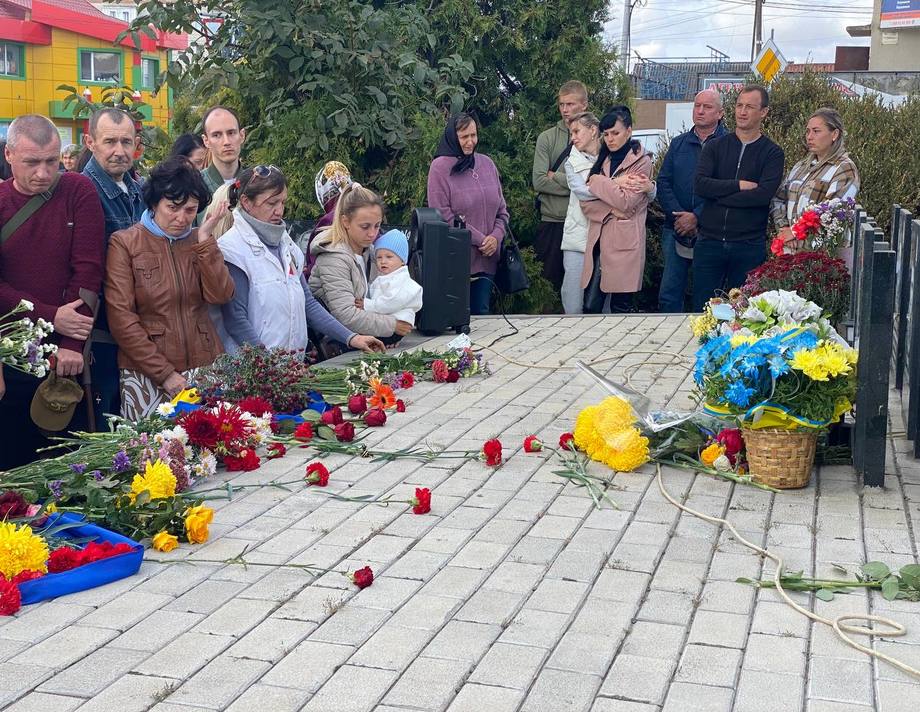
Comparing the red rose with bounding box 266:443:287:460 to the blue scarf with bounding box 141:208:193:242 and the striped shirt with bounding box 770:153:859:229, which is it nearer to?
the blue scarf with bounding box 141:208:193:242

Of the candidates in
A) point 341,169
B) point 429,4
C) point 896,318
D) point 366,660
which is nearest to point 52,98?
point 429,4

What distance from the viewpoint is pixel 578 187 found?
10000 millimetres

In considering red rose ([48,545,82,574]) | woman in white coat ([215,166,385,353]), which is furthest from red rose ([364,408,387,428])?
red rose ([48,545,82,574])

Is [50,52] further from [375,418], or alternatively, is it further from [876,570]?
[876,570]

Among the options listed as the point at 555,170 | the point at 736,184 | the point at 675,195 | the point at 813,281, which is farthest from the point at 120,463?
the point at 675,195

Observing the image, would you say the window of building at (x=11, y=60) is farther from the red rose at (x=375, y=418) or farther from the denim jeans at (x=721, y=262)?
the red rose at (x=375, y=418)

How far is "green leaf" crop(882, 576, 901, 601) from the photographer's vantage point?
3.85 meters

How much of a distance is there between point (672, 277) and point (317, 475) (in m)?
6.25

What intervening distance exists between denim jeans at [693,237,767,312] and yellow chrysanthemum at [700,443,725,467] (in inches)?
172

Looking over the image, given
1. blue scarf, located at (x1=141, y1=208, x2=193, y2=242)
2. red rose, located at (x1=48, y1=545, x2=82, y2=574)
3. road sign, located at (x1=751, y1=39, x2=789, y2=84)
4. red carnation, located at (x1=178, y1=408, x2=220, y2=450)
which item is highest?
road sign, located at (x1=751, y1=39, x2=789, y2=84)

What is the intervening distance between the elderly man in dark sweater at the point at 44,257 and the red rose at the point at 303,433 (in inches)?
42.0

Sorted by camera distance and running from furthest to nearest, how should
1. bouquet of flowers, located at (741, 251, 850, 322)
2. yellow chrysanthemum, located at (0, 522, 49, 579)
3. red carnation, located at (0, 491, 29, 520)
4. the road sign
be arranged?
the road sign
bouquet of flowers, located at (741, 251, 850, 322)
red carnation, located at (0, 491, 29, 520)
yellow chrysanthemum, located at (0, 522, 49, 579)

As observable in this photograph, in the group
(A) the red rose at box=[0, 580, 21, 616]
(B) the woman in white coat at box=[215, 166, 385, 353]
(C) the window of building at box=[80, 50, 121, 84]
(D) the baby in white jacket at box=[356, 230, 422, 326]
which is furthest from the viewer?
(C) the window of building at box=[80, 50, 121, 84]

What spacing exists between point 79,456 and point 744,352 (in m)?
2.84
